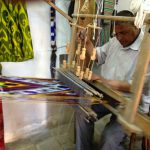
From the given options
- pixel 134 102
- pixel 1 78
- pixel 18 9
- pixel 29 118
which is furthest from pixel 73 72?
pixel 29 118

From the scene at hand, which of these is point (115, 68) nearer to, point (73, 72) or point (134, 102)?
point (73, 72)

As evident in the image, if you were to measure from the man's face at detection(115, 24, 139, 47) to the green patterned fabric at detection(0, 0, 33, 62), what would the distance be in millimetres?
1021

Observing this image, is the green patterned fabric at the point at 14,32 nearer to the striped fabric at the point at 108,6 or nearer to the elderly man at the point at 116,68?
the elderly man at the point at 116,68

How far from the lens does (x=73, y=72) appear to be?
1.71 metres

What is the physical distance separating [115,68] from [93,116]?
0.59m

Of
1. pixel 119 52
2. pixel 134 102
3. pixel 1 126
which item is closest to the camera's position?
pixel 134 102

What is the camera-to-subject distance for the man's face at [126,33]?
1.64 m

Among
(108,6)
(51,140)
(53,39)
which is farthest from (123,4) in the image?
(51,140)

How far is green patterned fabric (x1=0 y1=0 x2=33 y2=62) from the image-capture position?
2.20 m

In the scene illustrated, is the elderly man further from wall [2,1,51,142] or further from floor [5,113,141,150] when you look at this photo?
wall [2,1,51,142]

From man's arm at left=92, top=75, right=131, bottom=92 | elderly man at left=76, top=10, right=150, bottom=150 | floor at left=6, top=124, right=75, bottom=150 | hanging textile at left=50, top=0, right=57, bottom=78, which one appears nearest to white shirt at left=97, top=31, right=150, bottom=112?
elderly man at left=76, top=10, right=150, bottom=150

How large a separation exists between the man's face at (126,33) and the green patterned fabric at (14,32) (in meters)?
1.02

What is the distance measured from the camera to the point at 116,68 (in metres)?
1.85

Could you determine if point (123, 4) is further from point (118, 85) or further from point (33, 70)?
point (118, 85)
